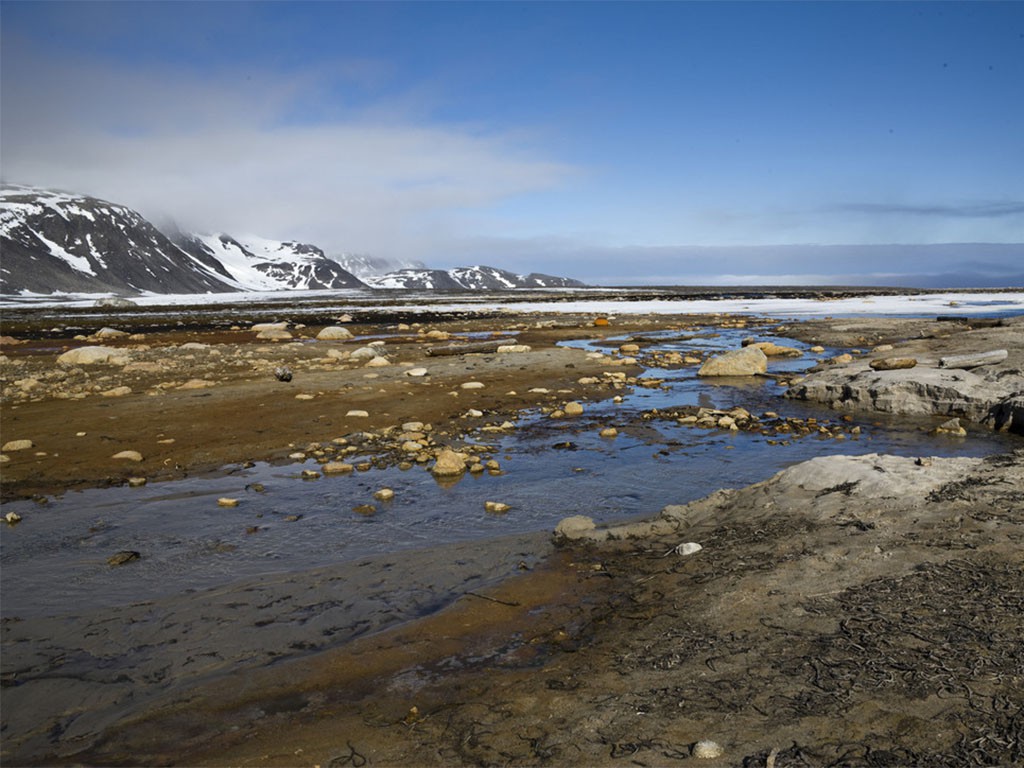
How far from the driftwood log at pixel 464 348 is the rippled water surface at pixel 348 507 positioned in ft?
57.7

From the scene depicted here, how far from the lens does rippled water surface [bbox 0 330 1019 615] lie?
8352mm

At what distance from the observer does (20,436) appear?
15008 millimetres

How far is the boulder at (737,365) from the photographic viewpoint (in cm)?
2383

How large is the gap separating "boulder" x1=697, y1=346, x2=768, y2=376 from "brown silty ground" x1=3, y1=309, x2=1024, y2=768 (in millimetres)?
14395

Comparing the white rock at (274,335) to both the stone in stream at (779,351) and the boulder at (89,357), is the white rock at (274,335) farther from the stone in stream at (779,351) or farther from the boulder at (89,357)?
the stone in stream at (779,351)

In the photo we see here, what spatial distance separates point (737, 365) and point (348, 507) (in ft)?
56.8

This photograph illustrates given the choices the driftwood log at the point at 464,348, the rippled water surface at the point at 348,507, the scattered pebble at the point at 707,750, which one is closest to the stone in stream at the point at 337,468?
the rippled water surface at the point at 348,507

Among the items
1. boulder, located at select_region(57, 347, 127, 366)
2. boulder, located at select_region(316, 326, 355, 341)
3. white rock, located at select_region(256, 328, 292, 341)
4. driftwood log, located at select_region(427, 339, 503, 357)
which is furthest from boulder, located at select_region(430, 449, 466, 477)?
white rock, located at select_region(256, 328, 292, 341)

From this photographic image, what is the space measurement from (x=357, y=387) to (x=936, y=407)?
16.2 metres

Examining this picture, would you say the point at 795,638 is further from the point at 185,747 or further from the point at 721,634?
the point at 185,747

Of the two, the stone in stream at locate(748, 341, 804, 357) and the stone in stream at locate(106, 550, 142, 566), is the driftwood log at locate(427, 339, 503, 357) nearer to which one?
the stone in stream at locate(748, 341, 804, 357)

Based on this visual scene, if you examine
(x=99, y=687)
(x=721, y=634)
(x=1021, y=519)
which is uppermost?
(x=1021, y=519)

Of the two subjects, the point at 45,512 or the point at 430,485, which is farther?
the point at 430,485

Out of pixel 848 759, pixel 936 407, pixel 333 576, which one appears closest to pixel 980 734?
pixel 848 759
